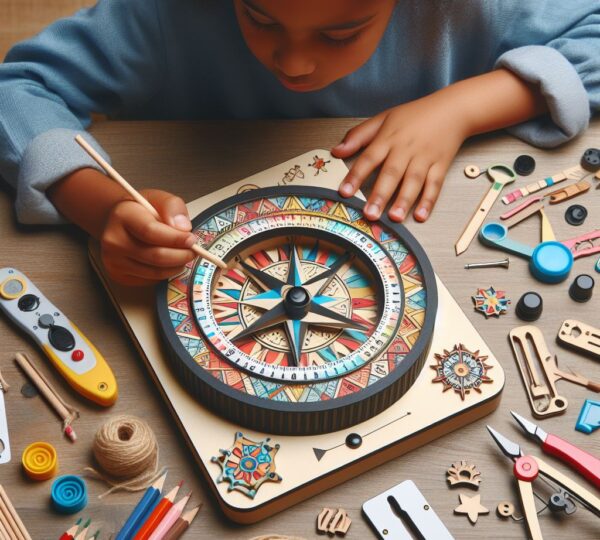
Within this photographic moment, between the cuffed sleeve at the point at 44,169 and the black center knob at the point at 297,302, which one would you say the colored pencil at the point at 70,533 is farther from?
the cuffed sleeve at the point at 44,169

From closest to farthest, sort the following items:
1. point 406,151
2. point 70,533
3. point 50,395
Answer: point 70,533
point 50,395
point 406,151

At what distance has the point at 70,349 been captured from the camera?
1169mm

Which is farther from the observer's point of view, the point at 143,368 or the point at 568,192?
the point at 568,192

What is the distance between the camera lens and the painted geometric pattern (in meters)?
1.09

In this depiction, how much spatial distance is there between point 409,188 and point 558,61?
1.05 ft

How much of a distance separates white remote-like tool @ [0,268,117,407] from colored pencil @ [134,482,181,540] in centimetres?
15

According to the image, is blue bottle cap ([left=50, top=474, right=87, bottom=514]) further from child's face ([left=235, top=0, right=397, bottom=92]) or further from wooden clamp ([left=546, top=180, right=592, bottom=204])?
wooden clamp ([left=546, top=180, right=592, bottom=204])

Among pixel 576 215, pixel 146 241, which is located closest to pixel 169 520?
pixel 146 241

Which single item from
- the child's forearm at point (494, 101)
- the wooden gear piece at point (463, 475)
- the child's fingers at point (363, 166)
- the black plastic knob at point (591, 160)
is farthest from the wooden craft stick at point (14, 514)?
the black plastic knob at point (591, 160)

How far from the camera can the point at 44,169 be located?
1289 millimetres

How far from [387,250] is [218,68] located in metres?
0.53

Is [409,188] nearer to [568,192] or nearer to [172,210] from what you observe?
[568,192]

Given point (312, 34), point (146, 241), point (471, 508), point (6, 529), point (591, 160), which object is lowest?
point (6, 529)

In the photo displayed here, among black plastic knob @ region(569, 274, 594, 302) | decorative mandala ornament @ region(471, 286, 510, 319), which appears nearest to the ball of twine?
decorative mandala ornament @ region(471, 286, 510, 319)
